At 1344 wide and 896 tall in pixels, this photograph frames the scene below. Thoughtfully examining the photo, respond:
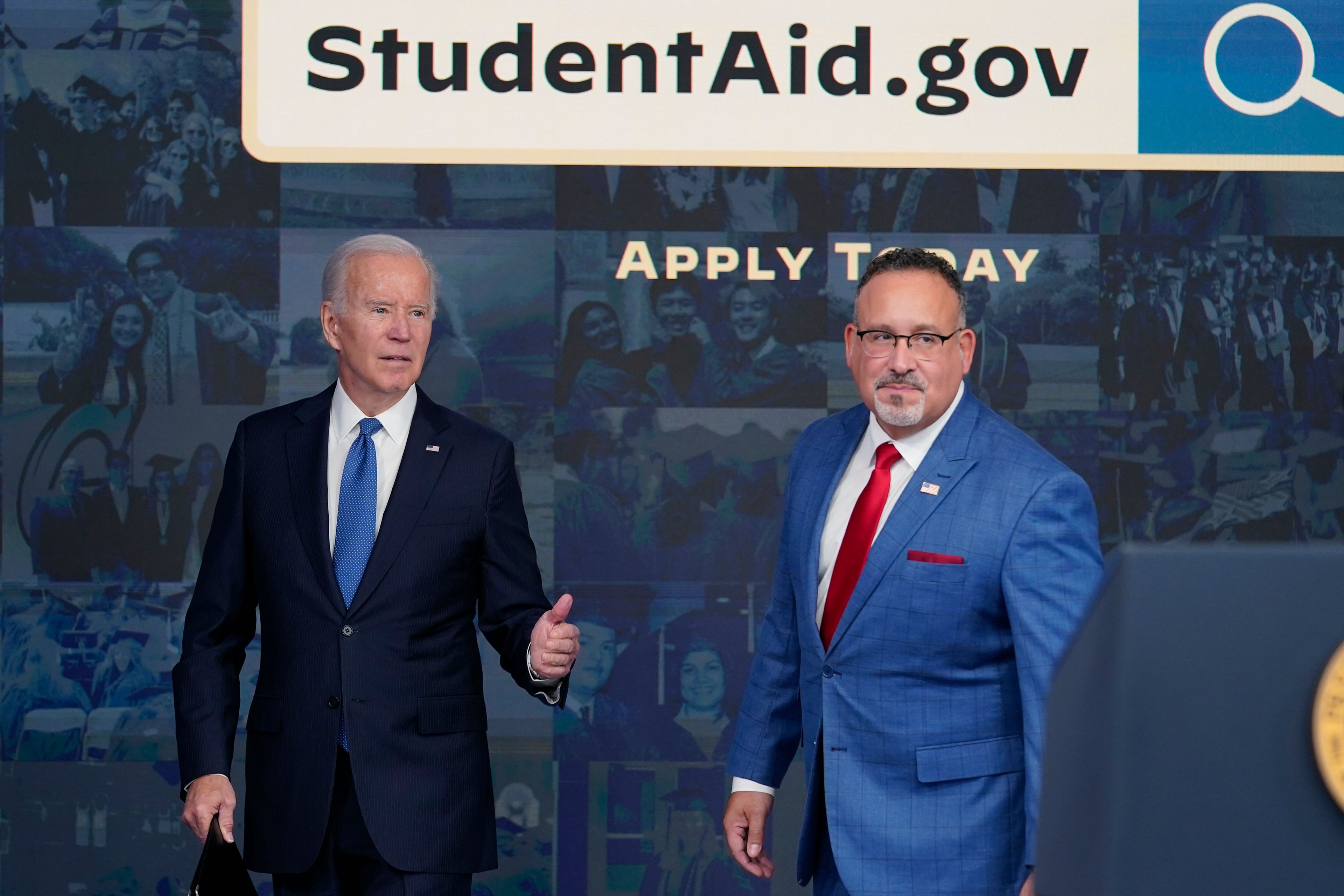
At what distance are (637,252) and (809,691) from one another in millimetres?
1821

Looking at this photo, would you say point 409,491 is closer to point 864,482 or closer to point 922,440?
point 864,482

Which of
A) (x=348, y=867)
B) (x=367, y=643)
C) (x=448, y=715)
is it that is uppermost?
(x=367, y=643)

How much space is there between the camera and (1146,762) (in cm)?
94

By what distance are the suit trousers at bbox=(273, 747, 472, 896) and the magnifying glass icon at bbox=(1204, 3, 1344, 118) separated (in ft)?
10.00

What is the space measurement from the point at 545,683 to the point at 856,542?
0.66 meters

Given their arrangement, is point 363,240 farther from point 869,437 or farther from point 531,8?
point 531,8

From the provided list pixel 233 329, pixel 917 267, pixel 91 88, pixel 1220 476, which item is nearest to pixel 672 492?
pixel 233 329

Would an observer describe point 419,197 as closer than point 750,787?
No

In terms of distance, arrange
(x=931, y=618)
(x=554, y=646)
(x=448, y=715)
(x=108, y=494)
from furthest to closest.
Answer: (x=108, y=494) → (x=448, y=715) → (x=554, y=646) → (x=931, y=618)

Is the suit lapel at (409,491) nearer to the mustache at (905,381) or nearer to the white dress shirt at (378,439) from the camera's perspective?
the white dress shirt at (378,439)

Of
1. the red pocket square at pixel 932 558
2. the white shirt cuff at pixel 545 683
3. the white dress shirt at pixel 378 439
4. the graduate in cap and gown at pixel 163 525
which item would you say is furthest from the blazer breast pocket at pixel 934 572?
the graduate in cap and gown at pixel 163 525

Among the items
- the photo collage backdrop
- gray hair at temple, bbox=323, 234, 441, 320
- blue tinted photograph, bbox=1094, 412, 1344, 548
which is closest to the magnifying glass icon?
the photo collage backdrop

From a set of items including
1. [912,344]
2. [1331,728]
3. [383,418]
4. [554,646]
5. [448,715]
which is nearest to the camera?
[1331,728]

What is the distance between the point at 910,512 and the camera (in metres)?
2.58
